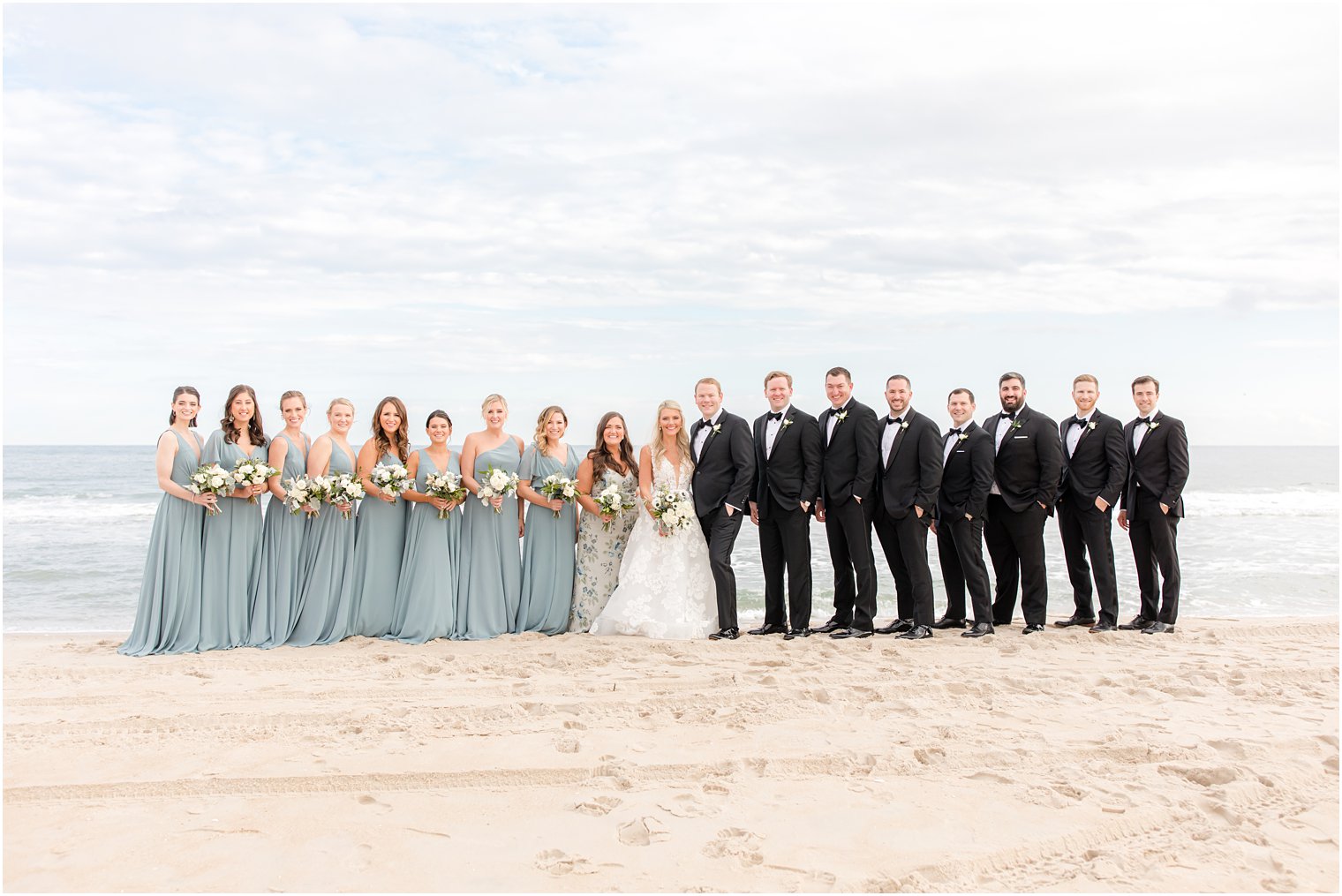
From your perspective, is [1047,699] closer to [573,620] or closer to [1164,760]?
[1164,760]

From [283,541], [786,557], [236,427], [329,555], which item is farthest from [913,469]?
[236,427]

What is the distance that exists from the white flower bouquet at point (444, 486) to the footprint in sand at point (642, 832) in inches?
160

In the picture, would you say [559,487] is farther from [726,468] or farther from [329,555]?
[329,555]

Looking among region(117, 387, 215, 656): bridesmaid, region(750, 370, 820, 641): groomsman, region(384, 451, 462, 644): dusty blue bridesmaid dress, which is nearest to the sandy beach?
region(117, 387, 215, 656): bridesmaid

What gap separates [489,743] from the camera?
4.91 m

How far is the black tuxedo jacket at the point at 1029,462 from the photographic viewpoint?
7.86 m

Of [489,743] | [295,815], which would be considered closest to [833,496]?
[489,743]

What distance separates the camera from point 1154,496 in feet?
25.8

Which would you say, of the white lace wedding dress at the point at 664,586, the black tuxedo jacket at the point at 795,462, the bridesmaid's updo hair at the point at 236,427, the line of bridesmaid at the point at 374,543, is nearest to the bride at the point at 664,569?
the white lace wedding dress at the point at 664,586

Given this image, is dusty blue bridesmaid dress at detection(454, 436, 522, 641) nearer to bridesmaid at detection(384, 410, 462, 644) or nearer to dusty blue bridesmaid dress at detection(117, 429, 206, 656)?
bridesmaid at detection(384, 410, 462, 644)

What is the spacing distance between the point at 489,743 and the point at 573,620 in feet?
9.94

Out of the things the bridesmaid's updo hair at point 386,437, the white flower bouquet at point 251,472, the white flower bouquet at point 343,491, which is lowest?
the white flower bouquet at point 343,491

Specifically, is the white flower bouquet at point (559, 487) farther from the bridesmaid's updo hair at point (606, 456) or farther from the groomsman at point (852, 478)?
the groomsman at point (852, 478)

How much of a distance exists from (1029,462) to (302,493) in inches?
230
